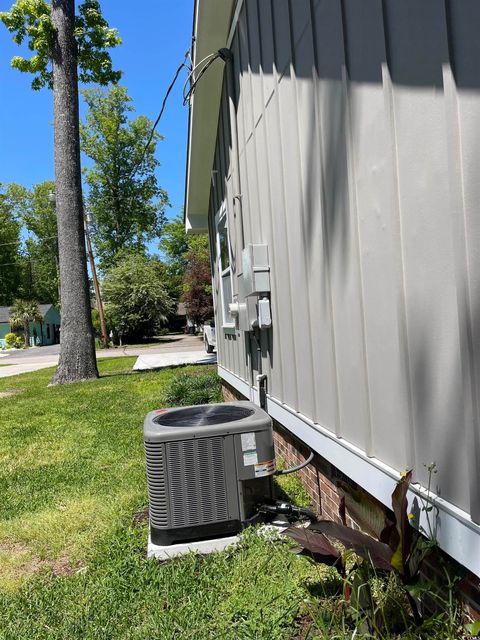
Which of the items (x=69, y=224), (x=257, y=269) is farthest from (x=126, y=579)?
(x=69, y=224)

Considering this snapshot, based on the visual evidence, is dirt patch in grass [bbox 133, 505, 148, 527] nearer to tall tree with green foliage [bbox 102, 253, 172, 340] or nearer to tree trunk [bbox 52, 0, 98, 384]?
tree trunk [bbox 52, 0, 98, 384]

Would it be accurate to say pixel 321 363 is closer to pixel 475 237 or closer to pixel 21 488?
pixel 475 237

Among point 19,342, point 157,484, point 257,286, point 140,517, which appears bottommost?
point 140,517

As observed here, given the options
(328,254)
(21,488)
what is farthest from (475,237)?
(21,488)

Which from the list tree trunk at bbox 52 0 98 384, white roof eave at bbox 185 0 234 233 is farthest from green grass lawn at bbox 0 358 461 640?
tree trunk at bbox 52 0 98 384

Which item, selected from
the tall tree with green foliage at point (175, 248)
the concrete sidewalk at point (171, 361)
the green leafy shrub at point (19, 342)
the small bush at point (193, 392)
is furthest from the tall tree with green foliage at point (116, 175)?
the small bush at point (193, 392)

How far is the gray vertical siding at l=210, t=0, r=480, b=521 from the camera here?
1.72 metres

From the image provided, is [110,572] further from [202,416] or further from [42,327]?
[42,327]

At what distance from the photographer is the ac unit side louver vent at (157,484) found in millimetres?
3055

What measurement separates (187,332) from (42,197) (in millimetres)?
23586

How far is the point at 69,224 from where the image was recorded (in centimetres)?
1265

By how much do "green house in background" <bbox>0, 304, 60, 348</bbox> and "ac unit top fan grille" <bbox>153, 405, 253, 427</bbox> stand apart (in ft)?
176

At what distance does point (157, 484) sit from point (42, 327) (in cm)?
6032

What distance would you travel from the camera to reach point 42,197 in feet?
188
